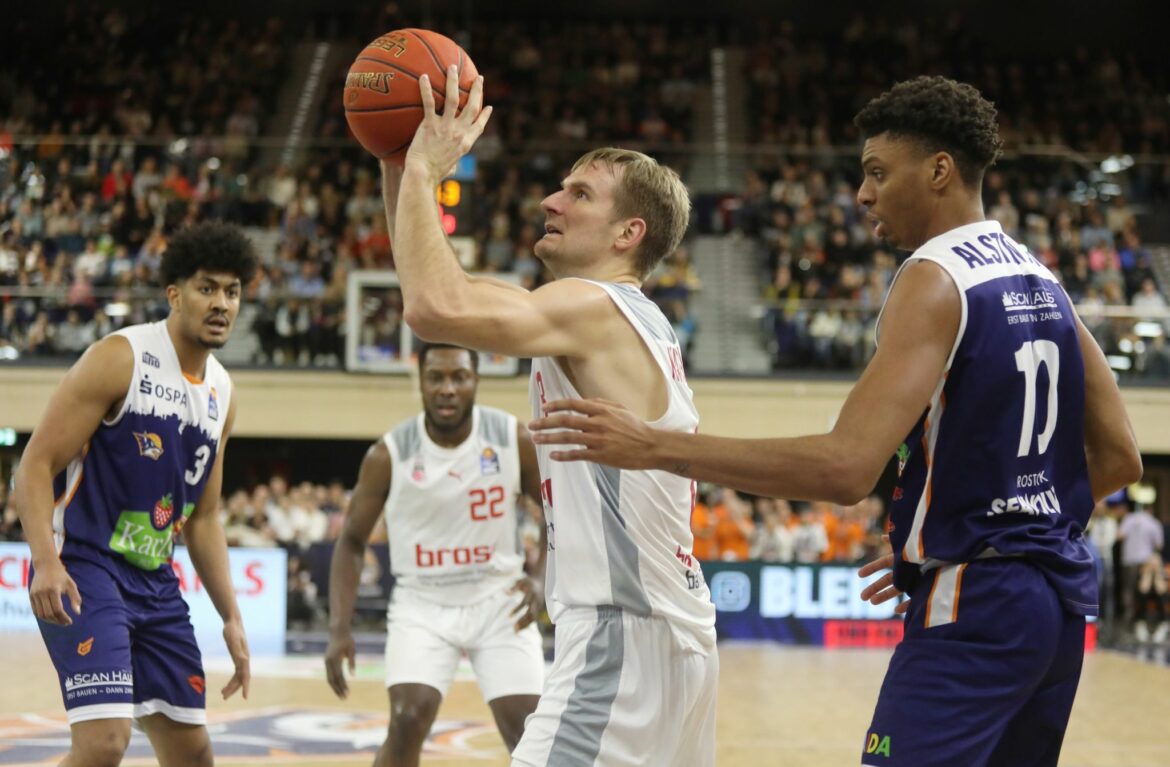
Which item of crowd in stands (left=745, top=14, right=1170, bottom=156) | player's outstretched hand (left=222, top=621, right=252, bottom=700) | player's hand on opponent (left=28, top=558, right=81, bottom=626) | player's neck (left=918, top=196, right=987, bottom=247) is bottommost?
player's outstretched hand (left=222, top=621, right=252, bottom=700)

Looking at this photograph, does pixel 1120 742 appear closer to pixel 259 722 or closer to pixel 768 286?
pixel 259 722

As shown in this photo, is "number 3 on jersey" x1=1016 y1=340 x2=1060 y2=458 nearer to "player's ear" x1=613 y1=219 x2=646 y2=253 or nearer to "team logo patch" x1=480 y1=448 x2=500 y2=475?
"player's ear" x1=613 y1=219 x2=646 y2=253

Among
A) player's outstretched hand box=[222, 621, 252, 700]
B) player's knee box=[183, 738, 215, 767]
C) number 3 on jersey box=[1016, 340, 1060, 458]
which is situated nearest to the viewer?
number 3 on jersey box=[1016, 340, 1060, 458]

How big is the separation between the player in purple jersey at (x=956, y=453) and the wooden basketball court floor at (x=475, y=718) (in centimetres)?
489

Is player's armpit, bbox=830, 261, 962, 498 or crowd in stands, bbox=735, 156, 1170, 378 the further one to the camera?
crowd in stands, bbox=735, 156, 1170, 378

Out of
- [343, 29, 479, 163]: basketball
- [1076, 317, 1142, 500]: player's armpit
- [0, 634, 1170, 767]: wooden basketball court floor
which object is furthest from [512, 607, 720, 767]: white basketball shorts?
[0, 634, 1170, 767]: wooden basketball court floor

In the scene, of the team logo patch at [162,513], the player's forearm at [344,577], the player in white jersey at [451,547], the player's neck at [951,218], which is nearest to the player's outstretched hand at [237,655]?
the team logo patch at [162,513]

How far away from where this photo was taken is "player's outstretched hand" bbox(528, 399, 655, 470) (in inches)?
106

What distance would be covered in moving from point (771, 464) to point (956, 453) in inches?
18.8

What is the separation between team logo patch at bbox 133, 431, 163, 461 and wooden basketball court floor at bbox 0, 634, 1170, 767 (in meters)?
2.89

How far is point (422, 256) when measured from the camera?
9.91 ft

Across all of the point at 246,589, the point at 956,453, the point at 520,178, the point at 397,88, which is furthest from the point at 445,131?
the point at 520,178

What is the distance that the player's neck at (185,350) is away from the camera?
5.04 m

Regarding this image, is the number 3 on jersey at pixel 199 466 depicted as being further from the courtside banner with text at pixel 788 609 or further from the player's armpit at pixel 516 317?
the courtside banner with text at pixel 788 609
